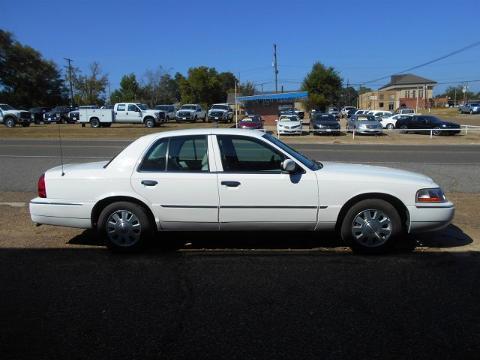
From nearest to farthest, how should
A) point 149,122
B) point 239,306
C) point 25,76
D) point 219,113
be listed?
1. point 239,306
2. point 149,122
3. point 219,113
4. point 25,76

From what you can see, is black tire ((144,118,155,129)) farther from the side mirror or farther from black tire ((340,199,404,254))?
black tire ((340,199,404,254))

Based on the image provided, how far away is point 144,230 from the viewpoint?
19.3 ft

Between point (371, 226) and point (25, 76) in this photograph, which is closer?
point (371, 226)

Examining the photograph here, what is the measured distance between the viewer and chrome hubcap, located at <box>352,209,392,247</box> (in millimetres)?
5742

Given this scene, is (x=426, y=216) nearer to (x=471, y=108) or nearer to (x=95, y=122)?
(x=95, y=122)

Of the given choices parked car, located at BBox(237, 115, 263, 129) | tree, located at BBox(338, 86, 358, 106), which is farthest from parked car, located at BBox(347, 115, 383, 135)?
tree, located at BBox(338, 86, 358, 106)

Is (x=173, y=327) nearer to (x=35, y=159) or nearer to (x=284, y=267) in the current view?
(x=284, y=267)

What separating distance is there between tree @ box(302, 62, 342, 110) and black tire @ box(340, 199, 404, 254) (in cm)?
7109

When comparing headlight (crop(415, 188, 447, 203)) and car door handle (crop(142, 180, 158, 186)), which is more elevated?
car door handle (crop(142, 180, 158, 186))

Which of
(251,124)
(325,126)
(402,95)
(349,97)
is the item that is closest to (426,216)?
(325,126)

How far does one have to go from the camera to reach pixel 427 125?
36156 mm

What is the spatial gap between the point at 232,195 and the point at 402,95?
13035 cm

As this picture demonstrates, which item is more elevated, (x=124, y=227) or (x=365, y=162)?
(x=124, y=227)

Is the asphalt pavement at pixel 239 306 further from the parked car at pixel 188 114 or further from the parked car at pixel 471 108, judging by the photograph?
the parked car at pixel 471 108
